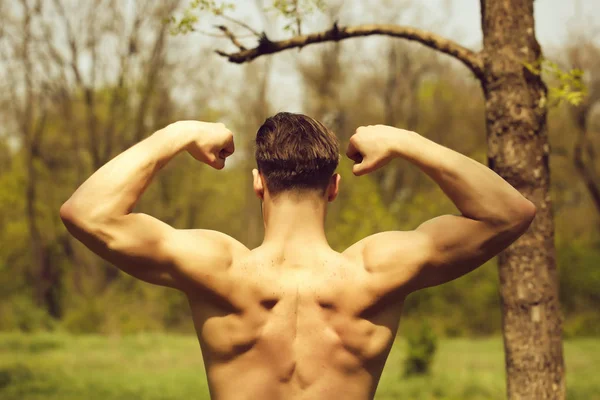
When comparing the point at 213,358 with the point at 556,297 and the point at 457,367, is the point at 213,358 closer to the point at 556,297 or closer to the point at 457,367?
the point at 556,297

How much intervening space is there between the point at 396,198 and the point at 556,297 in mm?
25091

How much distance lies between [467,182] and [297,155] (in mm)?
539

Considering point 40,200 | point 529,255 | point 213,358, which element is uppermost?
point 213,358

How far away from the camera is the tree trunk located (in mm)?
5215

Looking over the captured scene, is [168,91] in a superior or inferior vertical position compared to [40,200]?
superior

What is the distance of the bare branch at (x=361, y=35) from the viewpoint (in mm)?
5387

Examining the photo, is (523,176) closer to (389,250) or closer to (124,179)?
(389,250)

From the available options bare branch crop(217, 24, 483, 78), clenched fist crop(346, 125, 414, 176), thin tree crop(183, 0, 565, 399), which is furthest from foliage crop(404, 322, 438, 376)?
clenched fist crop(346, 125, 414, 176)

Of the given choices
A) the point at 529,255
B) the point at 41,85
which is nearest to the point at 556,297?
the point at 529,255

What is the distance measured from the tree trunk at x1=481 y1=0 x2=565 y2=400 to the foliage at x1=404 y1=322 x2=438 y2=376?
28.8 ft

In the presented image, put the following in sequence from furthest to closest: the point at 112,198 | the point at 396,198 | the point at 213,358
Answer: the point at 396,198, the point at 213,358, the point at 112,198

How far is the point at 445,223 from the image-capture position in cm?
245

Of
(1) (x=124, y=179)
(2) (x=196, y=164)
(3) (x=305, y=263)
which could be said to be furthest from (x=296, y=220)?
(2) (x=196, y=164)

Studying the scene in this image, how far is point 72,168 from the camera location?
101 feet
